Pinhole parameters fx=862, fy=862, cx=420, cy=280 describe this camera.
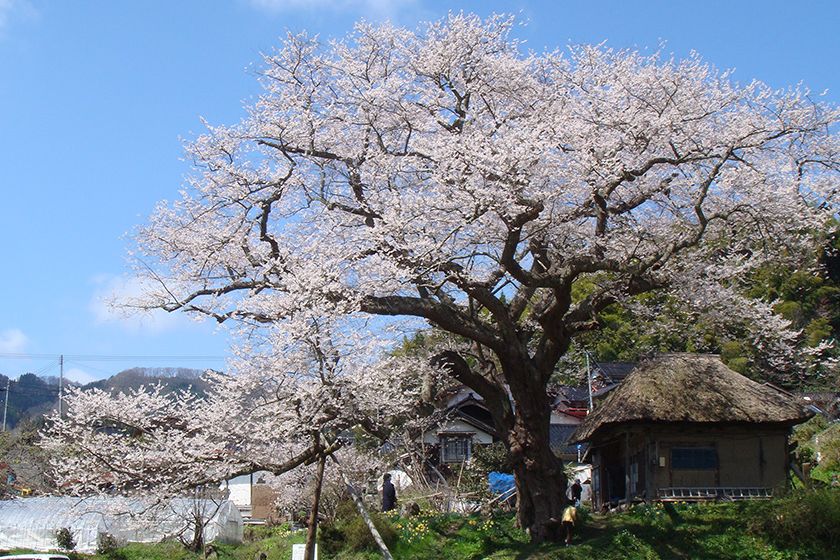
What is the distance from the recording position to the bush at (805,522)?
46.9ft

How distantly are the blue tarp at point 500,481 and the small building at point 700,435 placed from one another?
529cm

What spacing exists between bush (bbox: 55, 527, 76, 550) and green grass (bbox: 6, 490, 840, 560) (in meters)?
10.8

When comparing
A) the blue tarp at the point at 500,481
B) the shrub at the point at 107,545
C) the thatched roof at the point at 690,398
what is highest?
the thatched roof at the point at 690,398

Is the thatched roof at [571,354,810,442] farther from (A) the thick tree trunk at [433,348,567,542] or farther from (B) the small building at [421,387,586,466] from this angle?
(B) the small building at [421,387,586,466]

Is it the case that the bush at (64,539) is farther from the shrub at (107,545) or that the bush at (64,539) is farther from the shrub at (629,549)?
the shrub at (629,549)

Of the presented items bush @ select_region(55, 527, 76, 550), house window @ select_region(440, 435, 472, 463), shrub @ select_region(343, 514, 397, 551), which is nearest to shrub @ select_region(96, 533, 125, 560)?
bush @ select_region(55, 527, 76, 550)

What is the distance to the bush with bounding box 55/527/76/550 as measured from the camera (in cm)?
2395

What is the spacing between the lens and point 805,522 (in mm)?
14414

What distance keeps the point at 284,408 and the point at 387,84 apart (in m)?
7.01

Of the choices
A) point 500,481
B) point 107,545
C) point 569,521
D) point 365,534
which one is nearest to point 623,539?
point 569,521

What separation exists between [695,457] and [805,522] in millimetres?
4364

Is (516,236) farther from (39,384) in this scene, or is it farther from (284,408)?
(39,384)

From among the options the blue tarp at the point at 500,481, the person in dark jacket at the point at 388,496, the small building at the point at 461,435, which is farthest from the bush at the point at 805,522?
the small building at the point at 461,435

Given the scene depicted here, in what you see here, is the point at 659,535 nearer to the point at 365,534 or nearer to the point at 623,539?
the point at 623,539
